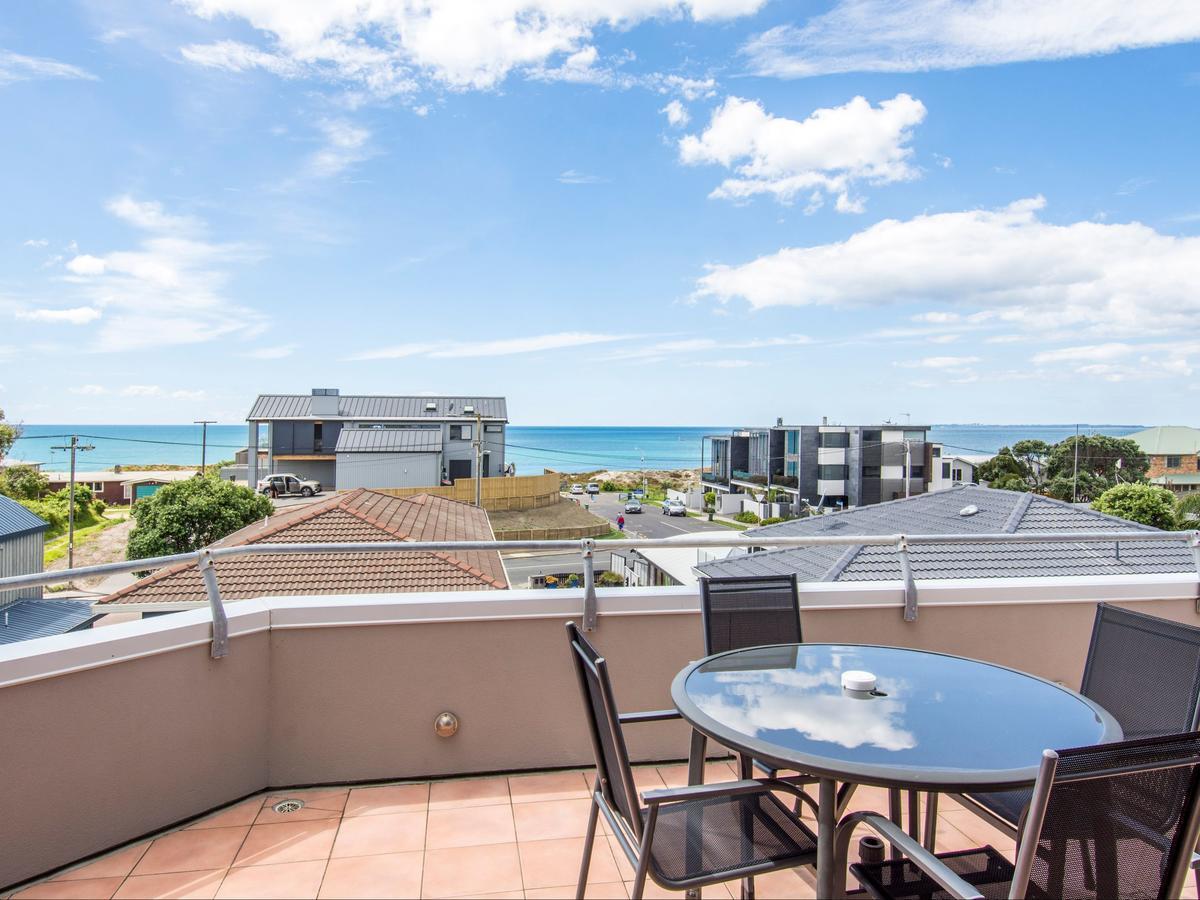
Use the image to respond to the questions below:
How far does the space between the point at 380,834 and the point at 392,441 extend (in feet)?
103

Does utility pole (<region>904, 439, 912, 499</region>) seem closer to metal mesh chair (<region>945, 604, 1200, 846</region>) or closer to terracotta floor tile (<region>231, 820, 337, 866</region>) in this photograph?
metal mesh chair (<region>945, 604, 1200, 846</region>)

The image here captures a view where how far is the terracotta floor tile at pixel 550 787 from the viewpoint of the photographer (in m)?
3.06

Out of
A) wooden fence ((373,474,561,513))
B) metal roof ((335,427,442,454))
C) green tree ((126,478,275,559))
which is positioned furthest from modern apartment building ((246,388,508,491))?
green tree ((126,478,275,559))

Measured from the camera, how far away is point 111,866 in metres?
2.54

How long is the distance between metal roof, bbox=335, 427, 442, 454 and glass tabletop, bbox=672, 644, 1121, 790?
1209 inches

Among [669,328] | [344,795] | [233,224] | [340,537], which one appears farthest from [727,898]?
[669,328]

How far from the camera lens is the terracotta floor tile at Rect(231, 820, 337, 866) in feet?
8.58

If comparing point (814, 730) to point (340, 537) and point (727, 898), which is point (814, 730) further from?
point (340, 537)

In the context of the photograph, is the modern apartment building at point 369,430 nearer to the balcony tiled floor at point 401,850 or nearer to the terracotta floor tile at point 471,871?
the balcony tiled floor at point 401,850

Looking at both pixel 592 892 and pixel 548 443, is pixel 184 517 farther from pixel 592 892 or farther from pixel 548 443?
pixel 548 443

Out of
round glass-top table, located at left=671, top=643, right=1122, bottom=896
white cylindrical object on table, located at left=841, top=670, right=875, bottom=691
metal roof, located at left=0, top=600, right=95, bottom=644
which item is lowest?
metal roof, located at left=0, top=600, right=95, bottom=644

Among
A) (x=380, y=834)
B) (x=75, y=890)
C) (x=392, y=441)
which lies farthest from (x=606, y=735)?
(x=392, y=441)

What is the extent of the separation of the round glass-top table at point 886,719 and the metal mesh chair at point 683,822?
0.13 m

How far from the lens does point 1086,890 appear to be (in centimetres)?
140
